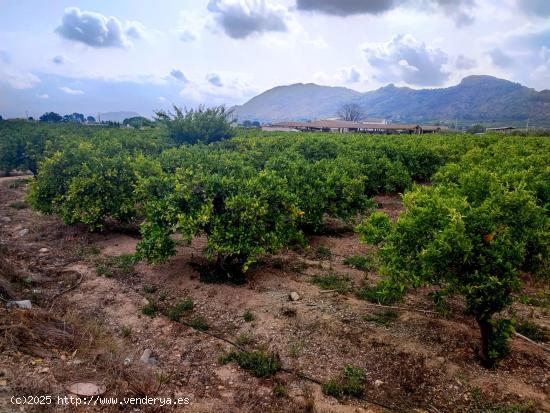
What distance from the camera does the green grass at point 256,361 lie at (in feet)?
18.4

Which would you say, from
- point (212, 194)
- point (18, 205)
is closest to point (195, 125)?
point (18, 205)

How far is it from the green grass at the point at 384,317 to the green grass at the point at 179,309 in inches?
133

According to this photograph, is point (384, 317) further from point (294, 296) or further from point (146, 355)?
point (146, 355)

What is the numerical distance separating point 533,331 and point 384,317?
241 cm

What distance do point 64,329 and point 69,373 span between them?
57.2 inches

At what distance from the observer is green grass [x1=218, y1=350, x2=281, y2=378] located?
5.62m

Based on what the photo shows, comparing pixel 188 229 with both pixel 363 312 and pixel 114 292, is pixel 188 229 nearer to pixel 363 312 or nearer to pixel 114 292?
pixel 114 292

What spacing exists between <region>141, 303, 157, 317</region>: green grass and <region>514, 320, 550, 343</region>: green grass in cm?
644


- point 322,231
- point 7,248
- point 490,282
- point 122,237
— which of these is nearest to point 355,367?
point 490,282

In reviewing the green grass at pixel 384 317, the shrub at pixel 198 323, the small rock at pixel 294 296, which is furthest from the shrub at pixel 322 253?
the shrub at pixel 198 323

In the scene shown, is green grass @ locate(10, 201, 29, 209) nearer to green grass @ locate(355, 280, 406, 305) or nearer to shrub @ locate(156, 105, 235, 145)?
shrub @ locate(156, 105, 235, 145)

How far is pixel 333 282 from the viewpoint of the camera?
857cm

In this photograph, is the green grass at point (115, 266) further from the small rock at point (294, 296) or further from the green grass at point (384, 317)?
the green grass at point (384, 317)

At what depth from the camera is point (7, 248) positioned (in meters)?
10.7
